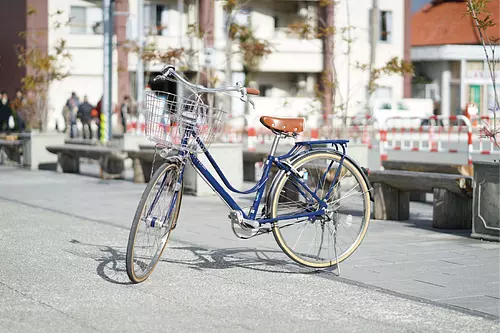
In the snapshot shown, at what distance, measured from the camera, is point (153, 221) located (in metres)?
6.75

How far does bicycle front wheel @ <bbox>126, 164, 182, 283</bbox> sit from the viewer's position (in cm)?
657

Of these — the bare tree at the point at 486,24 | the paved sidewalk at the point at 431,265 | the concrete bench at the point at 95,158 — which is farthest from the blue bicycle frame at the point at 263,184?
the concrete bench at the point at 95,158

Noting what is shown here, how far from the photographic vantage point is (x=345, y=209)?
753 centimetres

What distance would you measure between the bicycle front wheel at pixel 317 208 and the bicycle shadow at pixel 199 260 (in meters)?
0.23

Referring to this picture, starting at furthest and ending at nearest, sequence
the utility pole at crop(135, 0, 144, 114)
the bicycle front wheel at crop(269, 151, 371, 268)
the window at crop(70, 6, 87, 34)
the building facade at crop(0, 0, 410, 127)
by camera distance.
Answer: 1. the window at crop(70, 6, 87, 34)
2. the building facade at crop(0, 0, 410, 127)
3. the utility pole at crop(135, 0, 144, 114)
4. the bicycle front wheel at crop(269, 151, 371, 268)

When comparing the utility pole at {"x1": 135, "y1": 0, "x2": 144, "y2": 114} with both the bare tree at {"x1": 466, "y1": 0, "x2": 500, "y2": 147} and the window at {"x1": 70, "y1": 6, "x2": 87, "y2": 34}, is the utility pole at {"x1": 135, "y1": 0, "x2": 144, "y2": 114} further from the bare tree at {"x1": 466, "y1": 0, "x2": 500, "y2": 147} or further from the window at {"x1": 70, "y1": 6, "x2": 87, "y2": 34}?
the bare tree at {"x1": 466, "y1": 0, "x2": 500, "y2": 147}

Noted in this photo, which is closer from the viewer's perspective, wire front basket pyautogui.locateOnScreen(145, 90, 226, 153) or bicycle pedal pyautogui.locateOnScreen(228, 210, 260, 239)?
wire front basket pyautogui.locateOnScreen(145, 90, 226, 153)

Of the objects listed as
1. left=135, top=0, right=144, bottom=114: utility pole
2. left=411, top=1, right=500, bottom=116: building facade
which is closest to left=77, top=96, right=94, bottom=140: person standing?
left=135, top=0, right=144, bottom=114: utility pole

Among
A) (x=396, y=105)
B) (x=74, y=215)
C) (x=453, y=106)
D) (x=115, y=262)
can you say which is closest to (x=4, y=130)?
(x=74, y=215)

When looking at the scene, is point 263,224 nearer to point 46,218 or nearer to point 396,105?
point 46,218

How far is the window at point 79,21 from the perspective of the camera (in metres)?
49.7

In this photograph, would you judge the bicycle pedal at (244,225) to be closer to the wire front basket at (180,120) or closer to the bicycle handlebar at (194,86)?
the wire front basket at (180,120)

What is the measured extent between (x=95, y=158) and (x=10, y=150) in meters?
5.22

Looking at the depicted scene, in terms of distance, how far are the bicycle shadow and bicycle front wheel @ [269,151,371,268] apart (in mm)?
228
